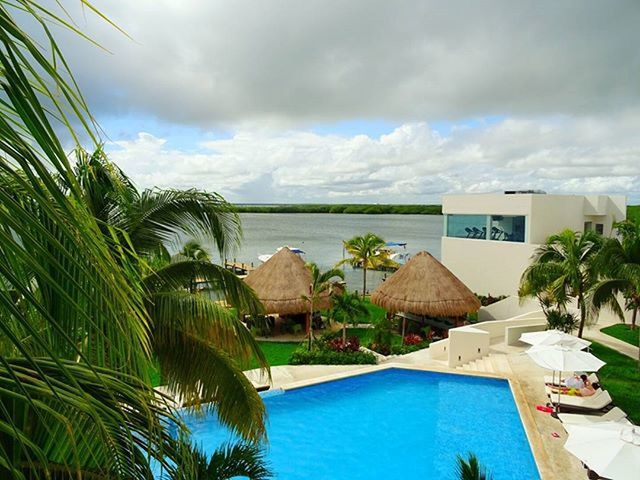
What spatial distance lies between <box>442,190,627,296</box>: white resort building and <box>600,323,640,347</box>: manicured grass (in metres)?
4.44

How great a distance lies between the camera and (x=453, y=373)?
13.4 metres

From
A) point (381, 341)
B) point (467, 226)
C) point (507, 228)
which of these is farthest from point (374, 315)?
point (507, 228)

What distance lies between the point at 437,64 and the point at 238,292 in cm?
910

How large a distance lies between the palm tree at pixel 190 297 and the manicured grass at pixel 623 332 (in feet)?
50.9

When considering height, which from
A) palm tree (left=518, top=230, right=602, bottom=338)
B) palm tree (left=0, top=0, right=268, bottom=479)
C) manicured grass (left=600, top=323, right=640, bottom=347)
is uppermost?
palm tree (left=0, top=0, right=268, bottom=479)

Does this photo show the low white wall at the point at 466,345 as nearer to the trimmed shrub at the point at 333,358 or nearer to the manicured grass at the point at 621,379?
the trimmed shrub at the point at 333,358

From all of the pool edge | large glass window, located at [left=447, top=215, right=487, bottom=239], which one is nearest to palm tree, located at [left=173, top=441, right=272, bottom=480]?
the pool edge

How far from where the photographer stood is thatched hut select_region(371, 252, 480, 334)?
1748 cm

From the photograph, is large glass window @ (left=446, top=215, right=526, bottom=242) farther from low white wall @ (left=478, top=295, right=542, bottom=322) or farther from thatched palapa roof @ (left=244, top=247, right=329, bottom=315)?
thatched palapa roof @ (left=244, top=247, right=329, bottom=315)

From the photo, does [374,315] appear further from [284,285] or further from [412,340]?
[284,285]

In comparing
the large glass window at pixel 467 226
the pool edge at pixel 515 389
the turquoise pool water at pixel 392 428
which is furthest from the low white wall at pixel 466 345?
the large glass window at pixel 467 226

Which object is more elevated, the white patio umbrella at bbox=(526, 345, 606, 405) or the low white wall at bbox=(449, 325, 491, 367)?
the white patio umbrella at bbox=(526, 345, 606, 405)

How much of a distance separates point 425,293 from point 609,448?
11295 mm

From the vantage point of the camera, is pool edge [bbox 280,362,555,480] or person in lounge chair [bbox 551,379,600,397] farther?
person in lounge chair [bbox 551,379,600,397]
